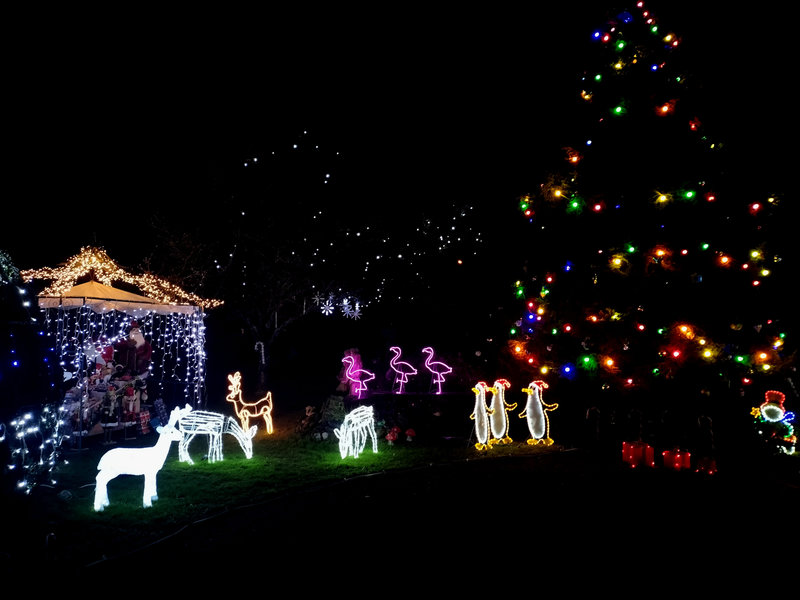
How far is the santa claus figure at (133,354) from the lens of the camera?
12.7 meters

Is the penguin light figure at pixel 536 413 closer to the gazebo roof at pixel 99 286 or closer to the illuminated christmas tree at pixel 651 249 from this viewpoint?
the illuminated christmas tree at pixel 651 249

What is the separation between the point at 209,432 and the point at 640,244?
8074 mm

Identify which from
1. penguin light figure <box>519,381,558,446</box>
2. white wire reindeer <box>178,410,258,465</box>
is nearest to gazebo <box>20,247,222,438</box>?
white wire reindeer <box>178,410,258,465</box>

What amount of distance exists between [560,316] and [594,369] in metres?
1.13

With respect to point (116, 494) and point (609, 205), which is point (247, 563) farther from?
point (609, 205)

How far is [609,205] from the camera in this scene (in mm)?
9891

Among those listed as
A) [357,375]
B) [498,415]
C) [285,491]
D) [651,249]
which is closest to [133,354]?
[357,375]

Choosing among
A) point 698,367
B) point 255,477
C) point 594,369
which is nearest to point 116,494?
point 255,477

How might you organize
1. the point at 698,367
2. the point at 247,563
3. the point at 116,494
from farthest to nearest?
the point at 698,367 < the point at 116,494 < the point at 247,563

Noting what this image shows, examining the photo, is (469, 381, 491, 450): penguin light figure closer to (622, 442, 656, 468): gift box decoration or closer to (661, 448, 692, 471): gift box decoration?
(622, 442, 656, 468): gift box decoration

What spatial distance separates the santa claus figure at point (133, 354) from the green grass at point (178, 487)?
1.82 meters

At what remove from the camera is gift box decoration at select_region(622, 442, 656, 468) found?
8906 mm

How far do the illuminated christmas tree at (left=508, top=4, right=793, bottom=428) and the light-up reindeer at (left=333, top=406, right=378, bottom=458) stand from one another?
333 centimetres

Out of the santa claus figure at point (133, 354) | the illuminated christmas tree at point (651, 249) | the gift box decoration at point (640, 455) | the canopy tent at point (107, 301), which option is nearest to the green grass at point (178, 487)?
the gift box decoration at point (640, 455)
